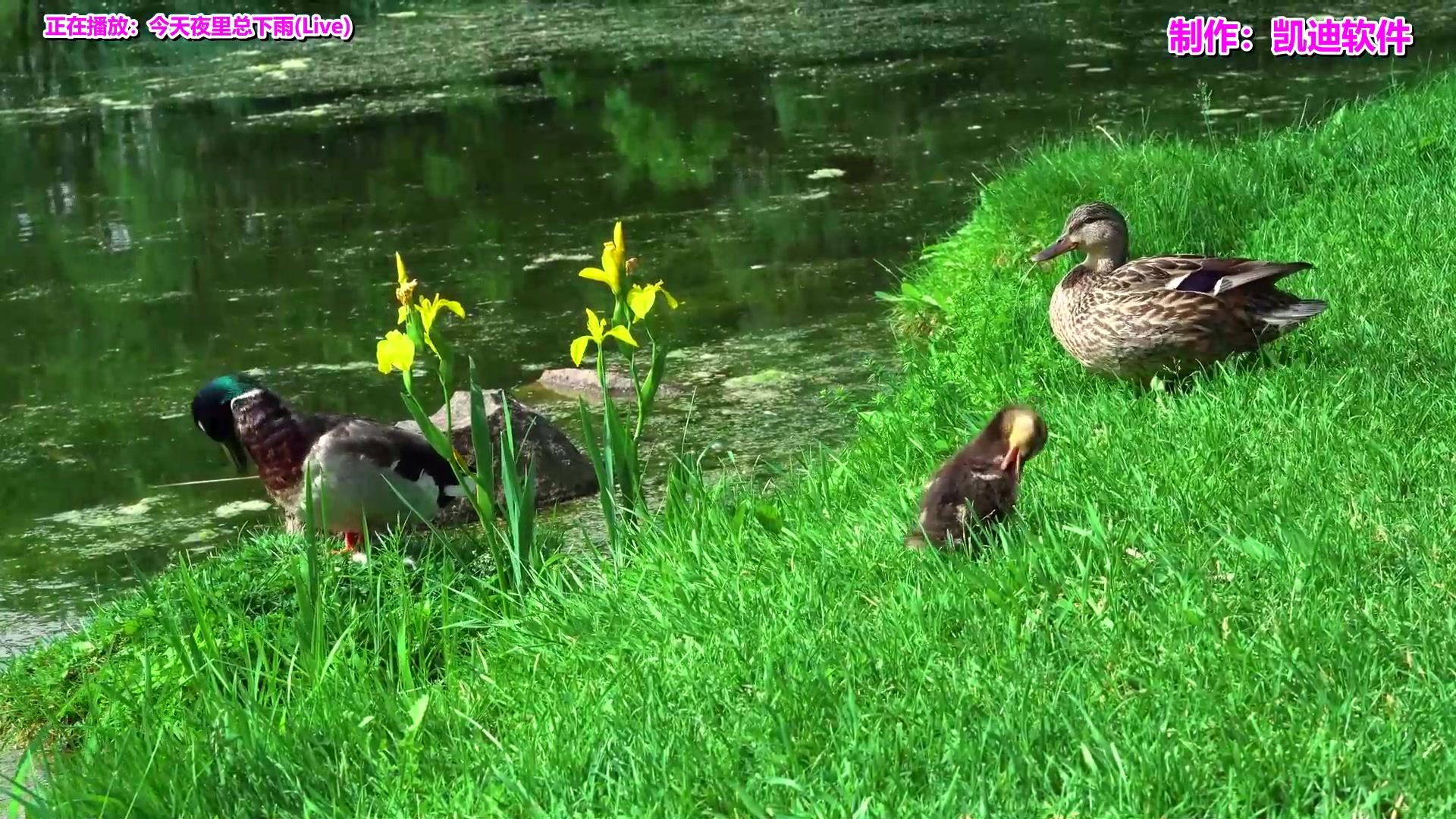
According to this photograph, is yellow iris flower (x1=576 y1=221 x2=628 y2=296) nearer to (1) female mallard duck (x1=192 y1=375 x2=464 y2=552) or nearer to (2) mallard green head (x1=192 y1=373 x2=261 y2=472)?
(1) female mallard duck (x1=192 y1=375 x2=464 y2=552)

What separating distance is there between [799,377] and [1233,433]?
2.68 m

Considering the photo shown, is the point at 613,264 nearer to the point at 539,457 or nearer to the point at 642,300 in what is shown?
the point at 642,300

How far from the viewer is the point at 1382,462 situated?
11.0 ft

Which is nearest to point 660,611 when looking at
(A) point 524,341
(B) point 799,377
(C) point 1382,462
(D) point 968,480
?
(D) point 968,480

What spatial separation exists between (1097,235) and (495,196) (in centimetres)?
539

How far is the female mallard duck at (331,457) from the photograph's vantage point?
4309mm

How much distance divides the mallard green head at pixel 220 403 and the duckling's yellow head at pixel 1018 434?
7.35 ft

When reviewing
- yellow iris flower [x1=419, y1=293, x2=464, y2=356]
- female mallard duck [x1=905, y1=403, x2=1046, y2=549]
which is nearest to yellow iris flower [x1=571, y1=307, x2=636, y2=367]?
yellow iris flower [x1=419, y1=293, x2=464, y2=356]

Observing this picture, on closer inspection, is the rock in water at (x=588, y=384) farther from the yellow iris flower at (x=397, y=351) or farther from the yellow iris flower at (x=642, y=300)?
the yellow iris flower at (x=397, y=351)

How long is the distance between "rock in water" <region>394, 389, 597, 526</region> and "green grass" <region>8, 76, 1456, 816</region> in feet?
3.02

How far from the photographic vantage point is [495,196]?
9594 millimetres

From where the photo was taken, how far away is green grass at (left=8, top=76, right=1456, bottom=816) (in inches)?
94.0

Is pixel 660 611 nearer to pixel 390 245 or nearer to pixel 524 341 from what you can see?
pixel 524 341

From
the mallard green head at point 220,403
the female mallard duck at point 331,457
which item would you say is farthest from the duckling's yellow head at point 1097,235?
the mallard green head at point 220,403
